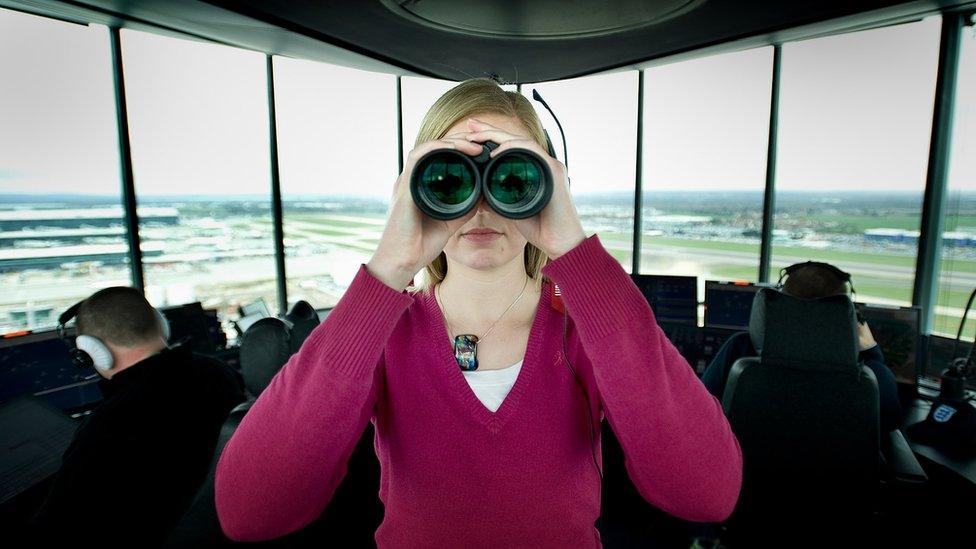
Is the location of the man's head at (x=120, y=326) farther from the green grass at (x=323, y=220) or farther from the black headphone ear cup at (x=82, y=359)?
the green grass at (x=323, y=220)

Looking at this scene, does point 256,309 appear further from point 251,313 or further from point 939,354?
point 939,354

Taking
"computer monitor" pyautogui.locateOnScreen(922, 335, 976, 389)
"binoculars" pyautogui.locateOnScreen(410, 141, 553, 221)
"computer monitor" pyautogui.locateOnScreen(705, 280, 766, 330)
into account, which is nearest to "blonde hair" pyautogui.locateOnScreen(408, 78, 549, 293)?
"binoculars" pyautogui.locateOnScreen(410, 141, 553, 221)

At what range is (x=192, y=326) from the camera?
2.75 metres

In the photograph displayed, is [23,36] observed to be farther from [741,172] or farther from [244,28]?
[741,172]

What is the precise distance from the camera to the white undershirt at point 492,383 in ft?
2.61

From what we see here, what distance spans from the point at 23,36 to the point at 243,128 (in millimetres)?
1218

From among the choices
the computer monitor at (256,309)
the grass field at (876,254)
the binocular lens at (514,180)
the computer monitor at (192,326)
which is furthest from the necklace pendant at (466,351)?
the computer monitor at (256,309)

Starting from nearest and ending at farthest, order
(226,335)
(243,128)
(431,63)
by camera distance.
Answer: (226,335), (243,128), (431,63)

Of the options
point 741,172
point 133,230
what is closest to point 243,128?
point 133,230

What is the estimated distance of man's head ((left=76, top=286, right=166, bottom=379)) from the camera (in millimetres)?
1744

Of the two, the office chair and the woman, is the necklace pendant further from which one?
the office chair

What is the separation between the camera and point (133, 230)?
308 cm

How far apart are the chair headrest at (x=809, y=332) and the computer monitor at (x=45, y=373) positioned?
296 cm

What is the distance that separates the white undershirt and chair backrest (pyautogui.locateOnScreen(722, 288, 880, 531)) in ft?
4.20
